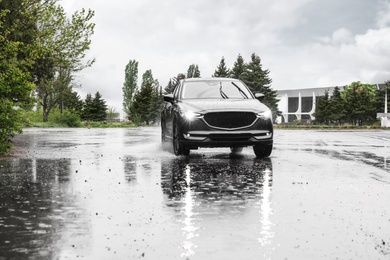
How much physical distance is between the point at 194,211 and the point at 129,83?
358ft

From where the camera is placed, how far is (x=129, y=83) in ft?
376

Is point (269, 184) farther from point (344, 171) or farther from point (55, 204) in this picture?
point (55, 204)

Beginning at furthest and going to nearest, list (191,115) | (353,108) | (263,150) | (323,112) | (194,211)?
(323,112) → (353,108) → (263,150) → (191,115) → (194,211)

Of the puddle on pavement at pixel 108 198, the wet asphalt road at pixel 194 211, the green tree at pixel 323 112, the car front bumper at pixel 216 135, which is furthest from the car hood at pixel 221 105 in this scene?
the green tree at pixel 323 112

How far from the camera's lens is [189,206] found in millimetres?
7215

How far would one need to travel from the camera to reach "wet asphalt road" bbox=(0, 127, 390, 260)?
5074 mm

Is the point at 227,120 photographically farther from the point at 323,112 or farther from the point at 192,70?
the point at 192,70

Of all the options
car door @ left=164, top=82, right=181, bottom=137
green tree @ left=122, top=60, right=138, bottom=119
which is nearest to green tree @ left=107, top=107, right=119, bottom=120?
green tree @ left=122, top=60, right=138, bottom=119

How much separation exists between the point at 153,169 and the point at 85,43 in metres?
18.2

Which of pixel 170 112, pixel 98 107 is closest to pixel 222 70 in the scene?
pixel 98 107

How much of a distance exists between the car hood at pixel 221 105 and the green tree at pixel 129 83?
3934 inches

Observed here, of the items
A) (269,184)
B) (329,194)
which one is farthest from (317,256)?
(269,184)

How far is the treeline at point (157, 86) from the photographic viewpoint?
92562 millimetres

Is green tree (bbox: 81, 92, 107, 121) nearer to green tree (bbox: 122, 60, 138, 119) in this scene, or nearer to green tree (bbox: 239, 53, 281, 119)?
green tree (bbox: 122, 60, 138, 119)
